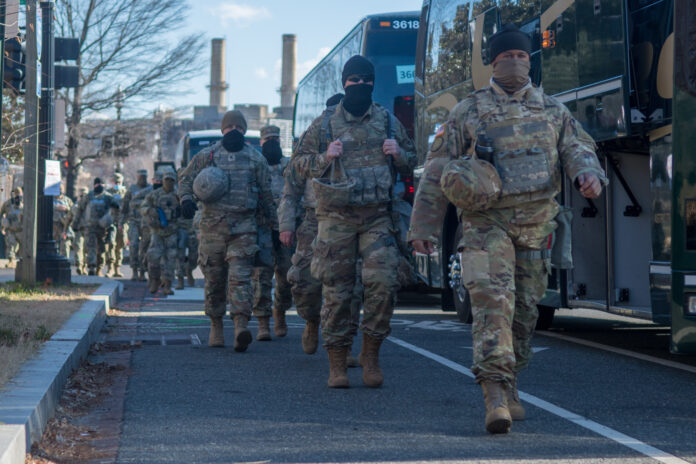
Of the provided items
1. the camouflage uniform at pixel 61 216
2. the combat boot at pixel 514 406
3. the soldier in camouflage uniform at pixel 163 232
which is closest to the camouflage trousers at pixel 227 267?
the combat boot at pixel 514 406

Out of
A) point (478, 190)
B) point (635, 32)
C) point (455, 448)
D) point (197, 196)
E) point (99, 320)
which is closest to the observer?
point (455, 448)

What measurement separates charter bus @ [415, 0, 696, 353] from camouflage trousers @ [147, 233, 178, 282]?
6682 mm

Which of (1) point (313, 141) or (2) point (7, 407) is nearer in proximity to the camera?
(2) point (7, 407)

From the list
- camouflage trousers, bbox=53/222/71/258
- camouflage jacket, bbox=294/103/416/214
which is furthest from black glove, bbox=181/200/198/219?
camouflage trousers, bbox=53/222/71/258

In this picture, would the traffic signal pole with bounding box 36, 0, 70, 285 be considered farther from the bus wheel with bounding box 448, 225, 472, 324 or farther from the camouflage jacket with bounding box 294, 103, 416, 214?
the camouflage jacket with bounding box 294, 103, 416, 214

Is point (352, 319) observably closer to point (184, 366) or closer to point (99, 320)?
point (184, 366)

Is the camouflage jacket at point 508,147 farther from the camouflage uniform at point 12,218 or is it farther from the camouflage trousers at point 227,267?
the camouflage uniform at point 12,218

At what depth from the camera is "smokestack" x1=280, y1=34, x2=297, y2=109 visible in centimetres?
9288

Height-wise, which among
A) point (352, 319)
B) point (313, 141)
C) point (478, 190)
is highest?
point (313, 141)

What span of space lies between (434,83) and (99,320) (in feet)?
14.1

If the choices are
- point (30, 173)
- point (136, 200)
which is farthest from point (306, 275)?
point (136, 200)

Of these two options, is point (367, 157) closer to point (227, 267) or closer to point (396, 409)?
point (396, 409)

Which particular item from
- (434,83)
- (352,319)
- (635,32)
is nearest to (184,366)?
(352,319)

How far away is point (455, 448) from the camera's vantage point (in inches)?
195
